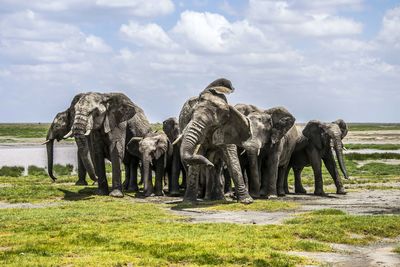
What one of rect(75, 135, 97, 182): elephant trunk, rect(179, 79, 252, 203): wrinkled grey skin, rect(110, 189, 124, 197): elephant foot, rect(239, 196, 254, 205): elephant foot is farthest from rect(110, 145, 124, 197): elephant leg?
rect(239, 196, 254, 205): elephant foot

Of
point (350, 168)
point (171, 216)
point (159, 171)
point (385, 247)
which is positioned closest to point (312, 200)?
point (159, 171)

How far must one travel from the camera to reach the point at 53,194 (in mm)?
28375

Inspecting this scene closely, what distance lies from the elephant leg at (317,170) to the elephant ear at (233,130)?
680 cm

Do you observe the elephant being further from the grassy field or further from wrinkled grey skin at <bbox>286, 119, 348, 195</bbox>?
the grassy field

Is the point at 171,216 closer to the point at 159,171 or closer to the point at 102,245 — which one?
the point at 102,245

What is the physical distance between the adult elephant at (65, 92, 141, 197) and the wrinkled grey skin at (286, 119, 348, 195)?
7.67 metres

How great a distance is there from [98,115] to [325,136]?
31.9ft

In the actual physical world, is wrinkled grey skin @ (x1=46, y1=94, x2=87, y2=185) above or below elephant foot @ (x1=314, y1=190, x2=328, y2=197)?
above

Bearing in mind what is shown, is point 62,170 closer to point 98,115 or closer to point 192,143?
point 98,115

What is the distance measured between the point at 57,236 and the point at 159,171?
503 inches

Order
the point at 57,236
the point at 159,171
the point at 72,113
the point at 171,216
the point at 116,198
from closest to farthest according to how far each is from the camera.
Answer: the point at 57,236 < the point at 171,216 < the point at 116,198 < the point at 159,171 < the point at 72,113

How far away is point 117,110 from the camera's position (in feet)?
96.2

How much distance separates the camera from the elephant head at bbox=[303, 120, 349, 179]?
102ft

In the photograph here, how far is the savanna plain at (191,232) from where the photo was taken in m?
14.6
